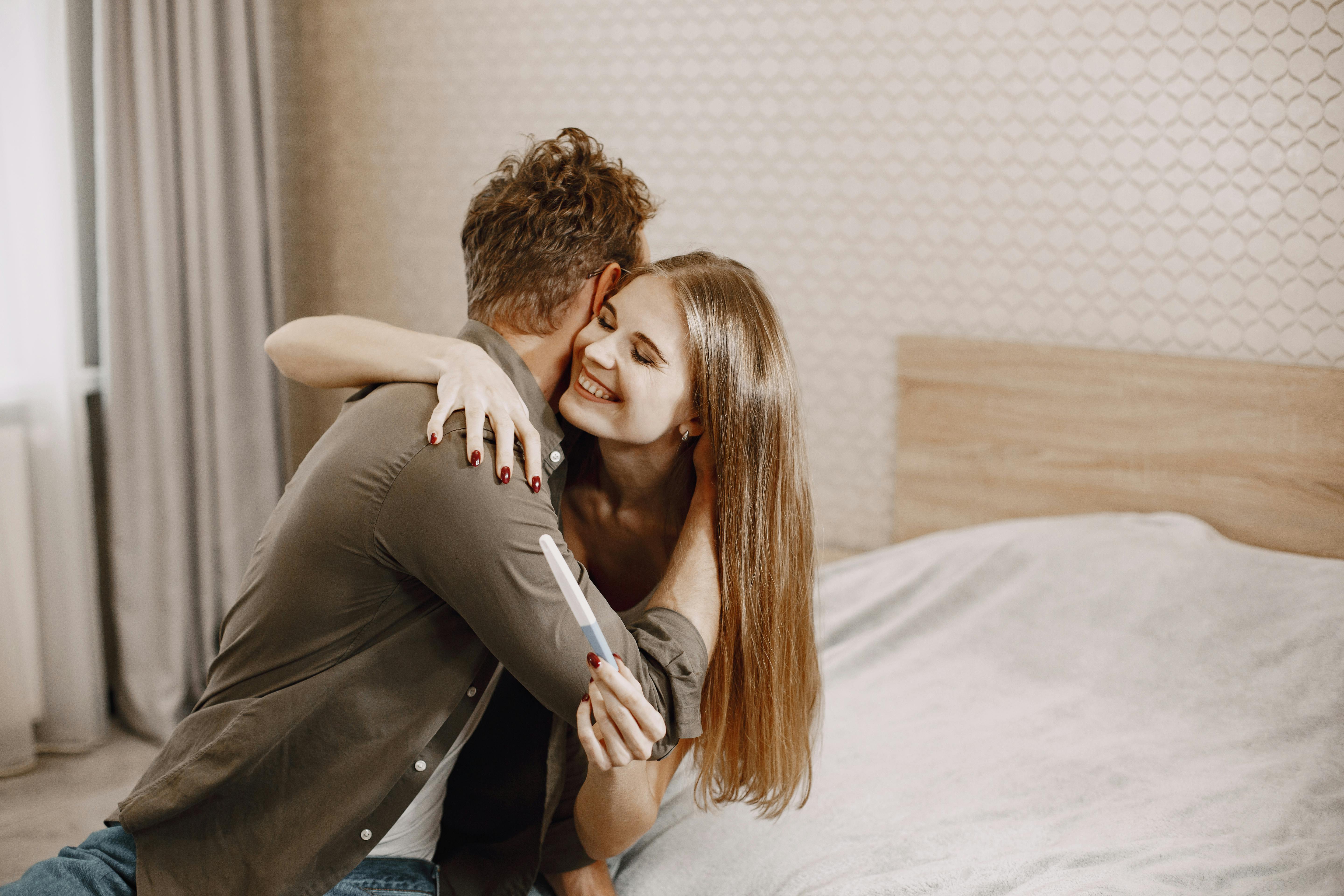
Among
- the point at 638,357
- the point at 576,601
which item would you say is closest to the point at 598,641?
the point at 576,601

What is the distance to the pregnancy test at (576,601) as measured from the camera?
83 centimetres

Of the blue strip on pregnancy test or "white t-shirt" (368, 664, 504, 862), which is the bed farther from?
the blue strip on pregnancy test

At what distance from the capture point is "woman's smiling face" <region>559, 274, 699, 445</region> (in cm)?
115

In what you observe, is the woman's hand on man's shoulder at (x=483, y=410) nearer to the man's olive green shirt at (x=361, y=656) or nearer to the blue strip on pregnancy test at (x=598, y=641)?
the man's olive green shirt at (x=361, y=656)

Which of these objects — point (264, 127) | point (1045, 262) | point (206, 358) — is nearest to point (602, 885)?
point (1045, 262)

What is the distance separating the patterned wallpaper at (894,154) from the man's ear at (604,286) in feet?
3.44

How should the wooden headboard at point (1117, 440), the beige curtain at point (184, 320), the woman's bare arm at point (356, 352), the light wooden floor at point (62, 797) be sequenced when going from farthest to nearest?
the beige curtain at point (184, 320)
the light wooden floor at point (62, 797)
the wooden headboard at point (1117, 440)
the woman's bare arm at point (356, 352)

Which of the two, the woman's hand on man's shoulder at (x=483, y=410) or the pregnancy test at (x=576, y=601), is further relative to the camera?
the woman's hand on man's shoulder at (x=483, y=410)

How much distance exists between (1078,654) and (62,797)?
84.4 inches

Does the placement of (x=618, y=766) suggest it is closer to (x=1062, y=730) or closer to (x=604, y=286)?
(x=604, y=286)

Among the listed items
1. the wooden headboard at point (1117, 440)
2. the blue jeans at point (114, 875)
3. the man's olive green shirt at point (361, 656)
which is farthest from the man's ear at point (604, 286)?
the wooden headboard at point (1117, 440)

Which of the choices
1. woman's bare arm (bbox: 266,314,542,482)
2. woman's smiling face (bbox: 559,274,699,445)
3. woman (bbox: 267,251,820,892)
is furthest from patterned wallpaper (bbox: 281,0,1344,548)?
woman's bare arm (bbox: 266,314,542,482)

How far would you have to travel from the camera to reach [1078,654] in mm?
1642

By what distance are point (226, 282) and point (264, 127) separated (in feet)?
1.41
